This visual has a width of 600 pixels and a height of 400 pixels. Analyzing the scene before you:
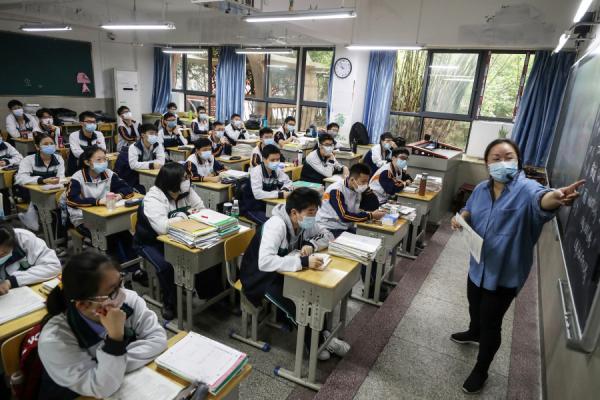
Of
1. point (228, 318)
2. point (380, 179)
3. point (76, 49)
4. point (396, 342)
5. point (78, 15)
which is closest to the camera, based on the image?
point (396, 342)

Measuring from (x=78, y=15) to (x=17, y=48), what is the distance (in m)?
1.70

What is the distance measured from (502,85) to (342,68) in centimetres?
319

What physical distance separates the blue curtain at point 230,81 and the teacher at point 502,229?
28.4ft

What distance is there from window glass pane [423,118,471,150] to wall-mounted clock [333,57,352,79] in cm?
196

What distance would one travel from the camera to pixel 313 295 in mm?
2289

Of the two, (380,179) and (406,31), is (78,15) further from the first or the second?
(380,179)

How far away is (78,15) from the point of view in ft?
26.1

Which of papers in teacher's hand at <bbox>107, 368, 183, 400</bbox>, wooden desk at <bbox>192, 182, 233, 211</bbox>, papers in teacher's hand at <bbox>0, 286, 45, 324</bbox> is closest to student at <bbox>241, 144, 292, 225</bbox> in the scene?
wooden desk at <bbox>192, 182, 233, 211</bbox>

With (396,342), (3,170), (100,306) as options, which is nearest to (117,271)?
(100,306)

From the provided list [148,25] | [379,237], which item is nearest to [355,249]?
[379,237]

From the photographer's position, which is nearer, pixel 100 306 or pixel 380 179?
pixel 100 306

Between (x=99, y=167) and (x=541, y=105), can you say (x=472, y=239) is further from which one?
(x=541, y=105)

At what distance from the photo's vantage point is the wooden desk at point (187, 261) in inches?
107

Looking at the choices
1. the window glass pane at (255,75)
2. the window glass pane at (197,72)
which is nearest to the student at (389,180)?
the window glass pane at (255,75)
